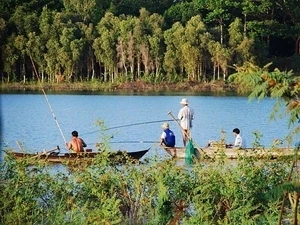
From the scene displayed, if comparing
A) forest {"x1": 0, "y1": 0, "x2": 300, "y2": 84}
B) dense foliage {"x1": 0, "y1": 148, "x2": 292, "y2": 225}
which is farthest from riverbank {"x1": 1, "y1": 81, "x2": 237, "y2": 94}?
dense foliage {"x1": 0, "y1": 148, "x2": 292, "y2": 225}

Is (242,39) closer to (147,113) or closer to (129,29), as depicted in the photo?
(129,29)

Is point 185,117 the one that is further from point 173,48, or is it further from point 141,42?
point 141,42

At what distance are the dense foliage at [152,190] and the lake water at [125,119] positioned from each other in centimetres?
823

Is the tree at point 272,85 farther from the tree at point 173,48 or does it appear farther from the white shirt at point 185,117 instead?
the tree at point 173,48

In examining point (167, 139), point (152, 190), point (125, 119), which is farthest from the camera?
point (125, 119)

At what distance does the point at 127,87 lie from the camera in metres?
41.2

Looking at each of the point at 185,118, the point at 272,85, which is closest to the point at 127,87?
the point at 185,118

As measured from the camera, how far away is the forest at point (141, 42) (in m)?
39.9

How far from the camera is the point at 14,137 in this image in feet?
65.9

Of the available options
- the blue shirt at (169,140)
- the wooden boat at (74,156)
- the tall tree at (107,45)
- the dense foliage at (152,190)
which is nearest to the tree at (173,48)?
the tall tree at (107,45)

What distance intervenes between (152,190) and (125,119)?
18700 mm

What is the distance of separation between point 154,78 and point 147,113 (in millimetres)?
13634

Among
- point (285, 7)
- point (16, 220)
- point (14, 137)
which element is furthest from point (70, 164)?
point (285, 7)

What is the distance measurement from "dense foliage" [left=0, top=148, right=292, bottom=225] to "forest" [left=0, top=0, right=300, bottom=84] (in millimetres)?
31639
